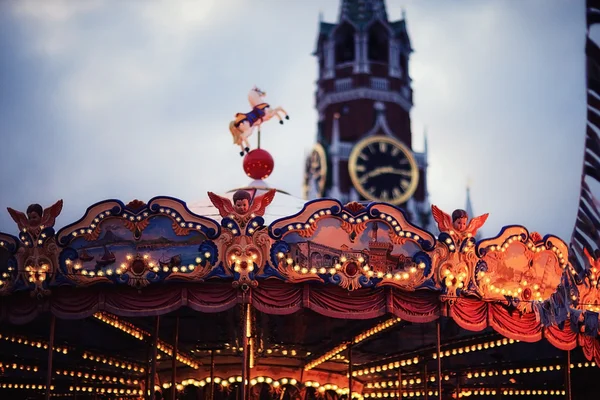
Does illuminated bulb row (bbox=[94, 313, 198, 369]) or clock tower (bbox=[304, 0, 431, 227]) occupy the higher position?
clock tower (bbox=[304, 0, 431, 227])

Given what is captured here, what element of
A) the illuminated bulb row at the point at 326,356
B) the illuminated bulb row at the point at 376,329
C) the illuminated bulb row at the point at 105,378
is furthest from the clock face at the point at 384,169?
the illuminated bulb row at the point at 376,329

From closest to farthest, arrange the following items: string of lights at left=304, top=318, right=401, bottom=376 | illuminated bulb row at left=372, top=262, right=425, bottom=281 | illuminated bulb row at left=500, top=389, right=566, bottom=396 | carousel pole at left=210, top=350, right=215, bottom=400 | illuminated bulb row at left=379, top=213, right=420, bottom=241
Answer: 1. illuminated bulb row at left=372, top=262, right=425, bottom=281
2. illuminated bulb row at left=379, top=213, right=420, bottom=241
3. string of lights at left=304, top=318, right=401, bottom=376
4. carousel pole at left=210, top=350, right=215, bottom=400
5. illuminated bulb row at left=500, top=389, right=566, bottom=396

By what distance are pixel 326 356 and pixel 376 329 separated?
2100mm

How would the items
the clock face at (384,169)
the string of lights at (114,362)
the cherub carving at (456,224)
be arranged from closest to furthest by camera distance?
the cherub carving at (456,224)
the string of lights at (114,362)
the clock face at (384,169)

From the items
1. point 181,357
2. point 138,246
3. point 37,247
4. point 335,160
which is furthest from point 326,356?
point 335,160

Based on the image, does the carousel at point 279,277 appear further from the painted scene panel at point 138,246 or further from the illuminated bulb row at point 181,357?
the illuminated bulb row at point 181,357

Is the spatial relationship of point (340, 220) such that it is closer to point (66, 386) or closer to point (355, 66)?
point (66, 386)

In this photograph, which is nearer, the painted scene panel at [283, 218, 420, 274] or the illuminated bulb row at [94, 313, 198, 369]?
the painted scene panel at [283, 218, 420, 274]

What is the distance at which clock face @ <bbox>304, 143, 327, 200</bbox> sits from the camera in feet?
240

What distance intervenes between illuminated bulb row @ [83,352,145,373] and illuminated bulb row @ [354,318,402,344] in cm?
564

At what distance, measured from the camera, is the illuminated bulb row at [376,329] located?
19734 millimetres

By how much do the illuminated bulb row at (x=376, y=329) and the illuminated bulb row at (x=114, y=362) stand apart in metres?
5.64

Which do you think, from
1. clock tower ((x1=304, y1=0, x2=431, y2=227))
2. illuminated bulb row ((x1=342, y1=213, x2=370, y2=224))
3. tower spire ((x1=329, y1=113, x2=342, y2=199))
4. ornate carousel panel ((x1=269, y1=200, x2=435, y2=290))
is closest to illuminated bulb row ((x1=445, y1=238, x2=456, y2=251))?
ornate carousel panel ((x1=269, y1=200, x2=435, y2=290))

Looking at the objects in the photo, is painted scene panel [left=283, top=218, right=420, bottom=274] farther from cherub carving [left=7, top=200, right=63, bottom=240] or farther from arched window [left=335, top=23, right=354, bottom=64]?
arched window [left=335, top=23, right=354, bottom=64]
